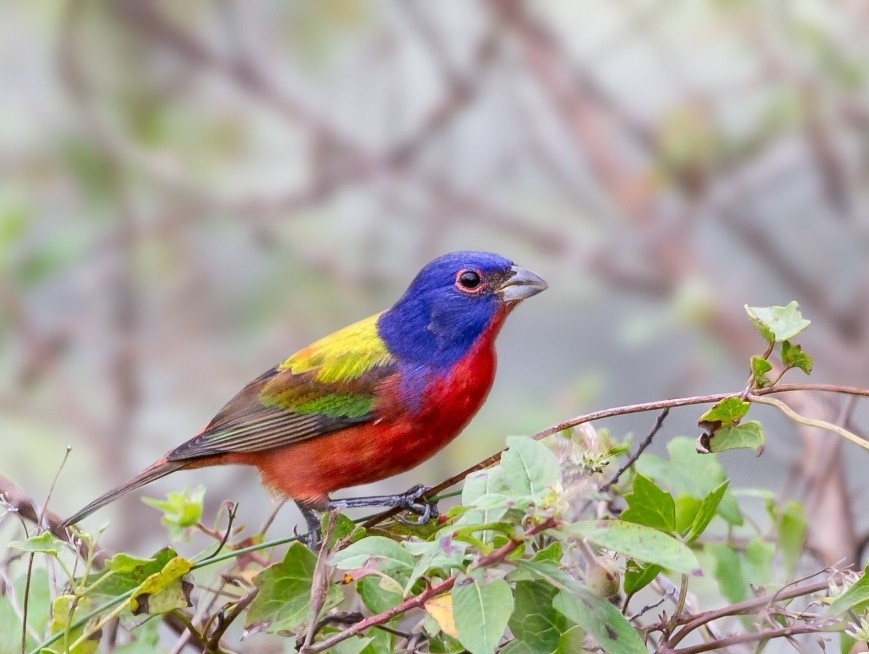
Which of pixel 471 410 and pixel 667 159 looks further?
pixel 667 159

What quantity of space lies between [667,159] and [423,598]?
2.52m

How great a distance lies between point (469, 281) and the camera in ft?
4.55

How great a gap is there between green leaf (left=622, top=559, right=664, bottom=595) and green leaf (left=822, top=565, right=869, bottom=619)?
0.35ft

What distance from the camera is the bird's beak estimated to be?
134 centimetres

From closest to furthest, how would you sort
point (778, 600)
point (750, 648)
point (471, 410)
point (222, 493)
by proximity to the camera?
point (778, 600) → point (750, 648) → point (471, 410) → point (222, 493)

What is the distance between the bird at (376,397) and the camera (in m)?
1.30

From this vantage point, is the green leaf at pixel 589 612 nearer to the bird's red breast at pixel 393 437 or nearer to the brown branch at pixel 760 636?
the brown branch at pixel 760 636

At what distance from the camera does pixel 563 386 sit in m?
2.94

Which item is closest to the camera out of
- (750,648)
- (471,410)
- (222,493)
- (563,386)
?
(750,648)

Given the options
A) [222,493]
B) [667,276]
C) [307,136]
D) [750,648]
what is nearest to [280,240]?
[307,136]

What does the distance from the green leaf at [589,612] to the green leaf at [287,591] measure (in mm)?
158

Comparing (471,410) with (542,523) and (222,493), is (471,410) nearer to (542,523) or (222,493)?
(542,523)

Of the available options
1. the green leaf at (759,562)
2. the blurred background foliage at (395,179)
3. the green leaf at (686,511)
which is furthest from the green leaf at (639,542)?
the blurred background foliage at (395,179)

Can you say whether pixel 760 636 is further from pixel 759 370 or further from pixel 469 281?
pixel 469 281
